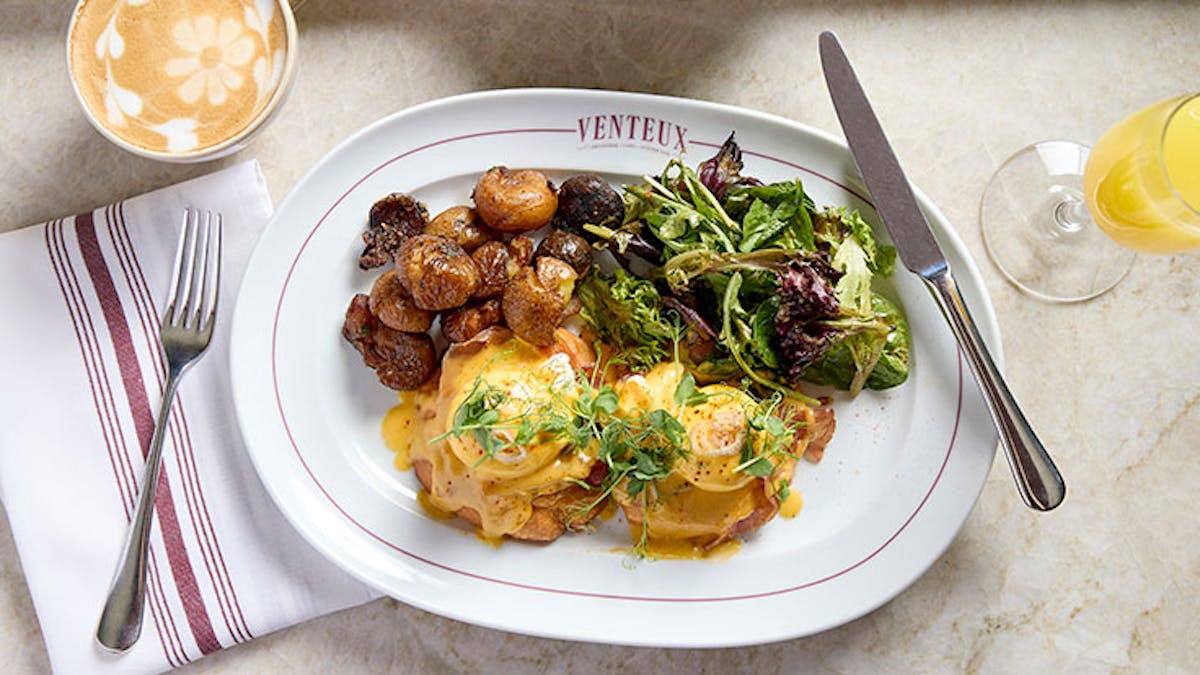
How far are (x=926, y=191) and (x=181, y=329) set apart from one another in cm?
174

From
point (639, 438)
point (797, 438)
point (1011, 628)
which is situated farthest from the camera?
point (1011, 628)

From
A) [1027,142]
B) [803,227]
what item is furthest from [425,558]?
[1027,142]

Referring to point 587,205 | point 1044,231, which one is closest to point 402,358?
point 587,205

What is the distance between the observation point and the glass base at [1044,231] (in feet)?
7.63

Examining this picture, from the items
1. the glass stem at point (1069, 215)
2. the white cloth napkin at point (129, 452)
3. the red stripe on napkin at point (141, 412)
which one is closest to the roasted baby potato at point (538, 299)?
the white cloth napkin at point (129, 452)

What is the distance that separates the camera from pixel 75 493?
2.23m

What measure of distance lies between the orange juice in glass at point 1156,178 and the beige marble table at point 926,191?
13.1 inches

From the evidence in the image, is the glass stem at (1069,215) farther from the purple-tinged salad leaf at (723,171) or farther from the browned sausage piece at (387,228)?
the browned sausage piece at (387,228)

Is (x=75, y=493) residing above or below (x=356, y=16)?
below

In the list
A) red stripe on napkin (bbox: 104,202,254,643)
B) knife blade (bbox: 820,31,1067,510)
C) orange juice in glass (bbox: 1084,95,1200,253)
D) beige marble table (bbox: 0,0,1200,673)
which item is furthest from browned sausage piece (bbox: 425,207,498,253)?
orange juice in glass (bbox: 1084,95,1200,253)

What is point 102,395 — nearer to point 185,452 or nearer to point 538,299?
point 185,452

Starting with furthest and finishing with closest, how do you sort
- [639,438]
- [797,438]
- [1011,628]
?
1. [1011,628]
2. [797,438]
3. [639,438]

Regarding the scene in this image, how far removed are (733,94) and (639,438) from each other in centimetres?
89

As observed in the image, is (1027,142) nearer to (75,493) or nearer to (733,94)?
(733,94)
